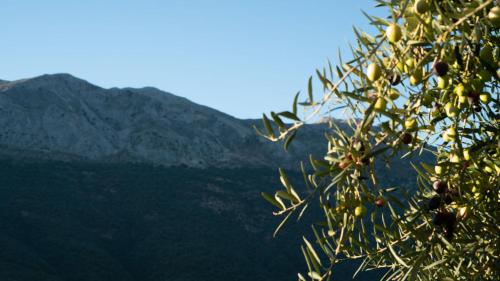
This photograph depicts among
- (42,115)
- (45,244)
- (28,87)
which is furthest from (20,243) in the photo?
(28,87)

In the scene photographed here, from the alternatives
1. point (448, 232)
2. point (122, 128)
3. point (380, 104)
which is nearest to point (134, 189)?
point (122, 128)

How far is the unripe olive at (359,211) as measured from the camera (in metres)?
1.60

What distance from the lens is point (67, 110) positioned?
7481 centimetres

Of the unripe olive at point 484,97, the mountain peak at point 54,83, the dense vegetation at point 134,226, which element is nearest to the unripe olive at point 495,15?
the unripe olive at point 484,97

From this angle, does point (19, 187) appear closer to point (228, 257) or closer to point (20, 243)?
point (20, 243)

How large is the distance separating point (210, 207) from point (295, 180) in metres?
9.56

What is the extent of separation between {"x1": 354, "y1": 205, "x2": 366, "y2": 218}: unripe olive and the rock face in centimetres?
6415

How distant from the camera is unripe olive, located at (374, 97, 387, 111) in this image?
1383mm

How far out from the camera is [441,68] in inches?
54.2

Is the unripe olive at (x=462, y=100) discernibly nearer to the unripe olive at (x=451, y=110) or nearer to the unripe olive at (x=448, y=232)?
the unripe olive at (x=451, y=110)

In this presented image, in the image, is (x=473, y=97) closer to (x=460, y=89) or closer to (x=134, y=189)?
(x=460, y=89)

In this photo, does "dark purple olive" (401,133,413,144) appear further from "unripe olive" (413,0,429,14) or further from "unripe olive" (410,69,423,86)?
"unripe olive" (413,0,429,14)

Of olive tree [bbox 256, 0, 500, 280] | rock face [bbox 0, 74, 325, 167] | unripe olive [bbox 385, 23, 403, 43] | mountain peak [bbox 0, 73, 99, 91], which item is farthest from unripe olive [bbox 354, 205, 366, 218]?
mountain peak [bbox 0, 73, 99, 91]

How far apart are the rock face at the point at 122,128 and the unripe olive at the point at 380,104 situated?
64.4 meters
